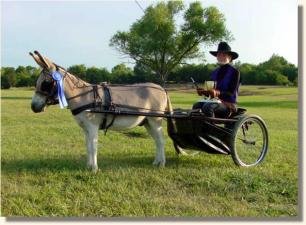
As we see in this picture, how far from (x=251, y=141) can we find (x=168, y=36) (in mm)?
39359

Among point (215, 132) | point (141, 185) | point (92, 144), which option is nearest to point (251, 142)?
point (215, 132)

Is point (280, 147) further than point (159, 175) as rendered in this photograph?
Yes

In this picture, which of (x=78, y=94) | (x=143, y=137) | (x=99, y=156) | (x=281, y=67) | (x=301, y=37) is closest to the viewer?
(x=301, y=37)

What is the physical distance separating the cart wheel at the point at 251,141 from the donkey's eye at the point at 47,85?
3165mm

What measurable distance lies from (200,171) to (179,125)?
87 centimetres

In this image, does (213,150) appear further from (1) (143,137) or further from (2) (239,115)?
(1) (143,137)

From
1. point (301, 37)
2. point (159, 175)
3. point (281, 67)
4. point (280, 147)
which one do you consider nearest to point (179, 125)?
point (159, 175)

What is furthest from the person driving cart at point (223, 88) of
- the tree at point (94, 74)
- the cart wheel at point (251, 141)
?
the tree at point (94, 74)

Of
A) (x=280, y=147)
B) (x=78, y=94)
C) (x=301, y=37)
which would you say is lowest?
(x=280, y=147)

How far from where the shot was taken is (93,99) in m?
6.51

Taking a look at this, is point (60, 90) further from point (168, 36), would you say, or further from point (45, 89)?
point (168, 36)

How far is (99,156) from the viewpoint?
8.09 meters

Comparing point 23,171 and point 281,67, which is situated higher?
point 281,67

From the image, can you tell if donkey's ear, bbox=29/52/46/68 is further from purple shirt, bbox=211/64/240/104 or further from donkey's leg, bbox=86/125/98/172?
purple shirt, bbox=211/64/240/104
